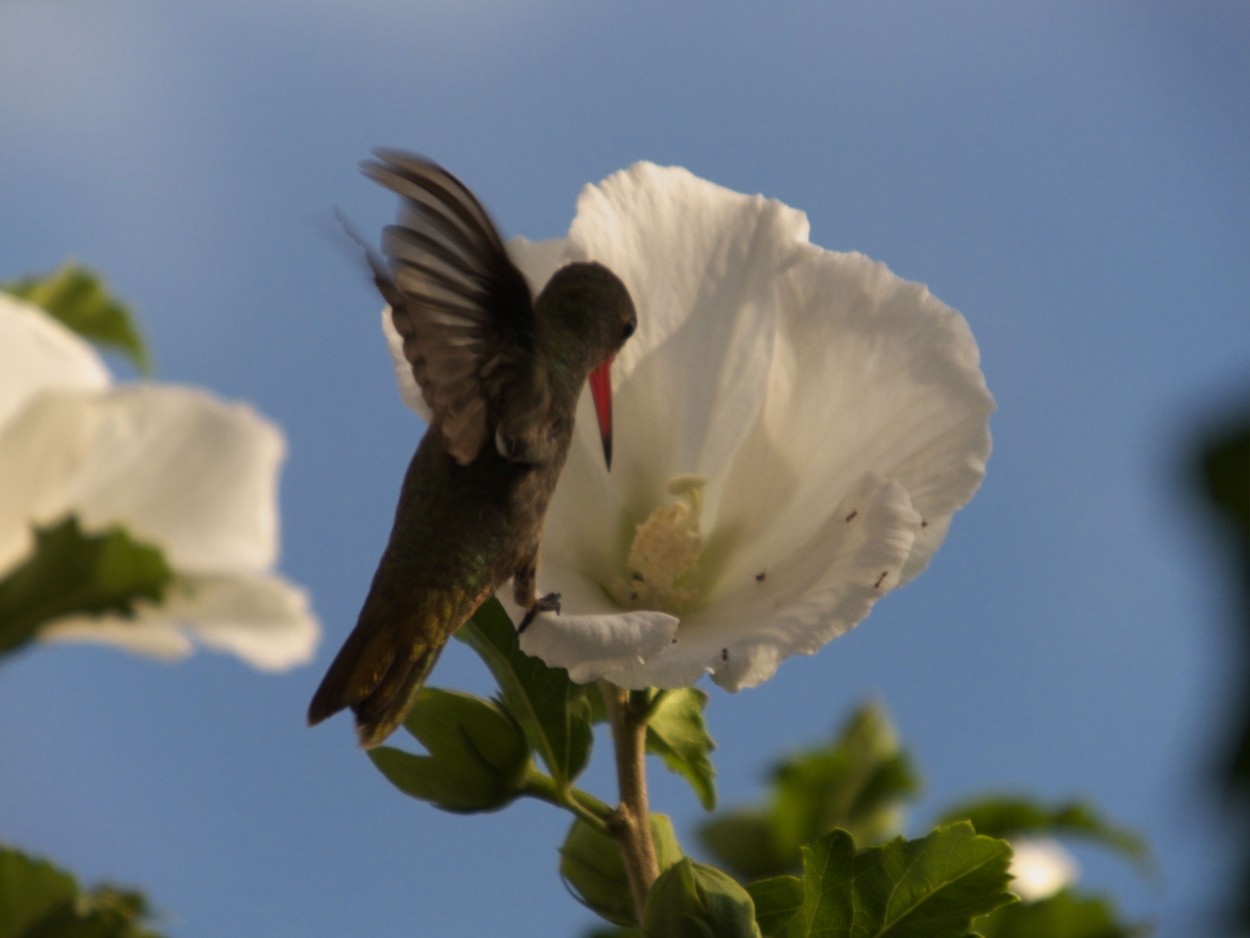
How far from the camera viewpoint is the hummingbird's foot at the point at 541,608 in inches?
52.2

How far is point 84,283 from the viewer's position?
263 cm

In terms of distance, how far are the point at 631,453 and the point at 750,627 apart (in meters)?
0.42

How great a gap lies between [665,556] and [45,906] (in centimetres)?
79

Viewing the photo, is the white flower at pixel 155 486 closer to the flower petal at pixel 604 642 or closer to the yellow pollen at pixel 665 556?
the yellow pollen at pixel 665 556

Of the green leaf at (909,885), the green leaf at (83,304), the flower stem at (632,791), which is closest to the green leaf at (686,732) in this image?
the flower stem at (632,791)

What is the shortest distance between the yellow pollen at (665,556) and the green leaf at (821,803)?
3.30ft

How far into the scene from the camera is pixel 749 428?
1.66 metres

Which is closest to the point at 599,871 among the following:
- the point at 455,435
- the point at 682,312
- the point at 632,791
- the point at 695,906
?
the point at 632,791

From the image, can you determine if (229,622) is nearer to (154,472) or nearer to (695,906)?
(154,472)

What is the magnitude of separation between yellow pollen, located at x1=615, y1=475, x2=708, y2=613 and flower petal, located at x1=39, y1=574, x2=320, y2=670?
2.82ft

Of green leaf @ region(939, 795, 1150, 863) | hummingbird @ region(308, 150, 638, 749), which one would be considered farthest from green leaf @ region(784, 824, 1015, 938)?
green leaf @ region(939, 795, 1150, 863)

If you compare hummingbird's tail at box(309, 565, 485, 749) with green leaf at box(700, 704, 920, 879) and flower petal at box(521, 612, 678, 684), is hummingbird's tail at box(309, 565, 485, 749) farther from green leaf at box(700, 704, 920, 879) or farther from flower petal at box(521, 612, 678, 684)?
green leaf at box(700, 704, 920, 879)

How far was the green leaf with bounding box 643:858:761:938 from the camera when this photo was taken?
1178mm

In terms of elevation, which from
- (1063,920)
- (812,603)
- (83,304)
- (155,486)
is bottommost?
(812,603)
